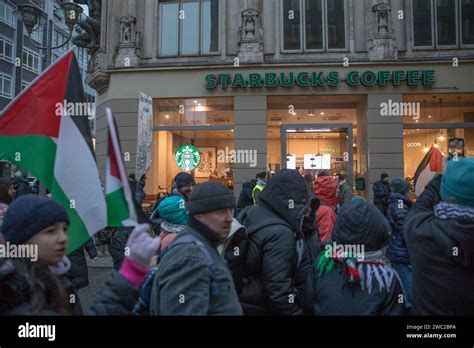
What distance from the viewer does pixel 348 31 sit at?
49.1 ft

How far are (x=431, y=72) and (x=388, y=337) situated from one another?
14016mm

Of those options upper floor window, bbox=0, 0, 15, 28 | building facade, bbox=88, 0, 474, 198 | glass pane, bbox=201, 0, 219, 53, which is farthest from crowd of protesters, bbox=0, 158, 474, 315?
upper floor window, bbox=0, 0, 15, 28

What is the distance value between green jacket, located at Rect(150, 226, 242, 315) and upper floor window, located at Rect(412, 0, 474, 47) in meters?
15.3

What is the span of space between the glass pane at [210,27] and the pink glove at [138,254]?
14.6m

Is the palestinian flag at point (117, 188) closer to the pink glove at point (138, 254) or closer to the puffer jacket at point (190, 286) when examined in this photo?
the pink glove at point (138, 254)

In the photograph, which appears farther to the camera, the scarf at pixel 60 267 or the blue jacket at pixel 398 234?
the blue jacket at pixel 398 234

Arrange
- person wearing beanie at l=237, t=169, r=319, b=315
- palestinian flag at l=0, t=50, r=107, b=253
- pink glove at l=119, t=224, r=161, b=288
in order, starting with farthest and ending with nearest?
person wearing beanie at l=237, t=169, r=319, b=315, palestinian flag at l=0, t=50, r=107, b=253, pink glove at l=119, t=224, r=161, b=288

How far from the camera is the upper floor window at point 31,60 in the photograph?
35.6m

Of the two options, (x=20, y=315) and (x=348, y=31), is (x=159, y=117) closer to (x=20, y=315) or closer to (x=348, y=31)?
(x=348, y=31)

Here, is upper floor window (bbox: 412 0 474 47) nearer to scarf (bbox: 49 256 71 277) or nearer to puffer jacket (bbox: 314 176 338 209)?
puffer jacket (bbox: 314 176 338 209)

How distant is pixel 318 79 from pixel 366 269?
1295 centimetres

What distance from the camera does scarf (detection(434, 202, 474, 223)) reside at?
2.15 metres

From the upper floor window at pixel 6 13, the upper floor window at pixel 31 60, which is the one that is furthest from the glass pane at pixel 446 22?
the upper floor window at pixel 31 60

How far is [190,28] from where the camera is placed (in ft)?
51.6
